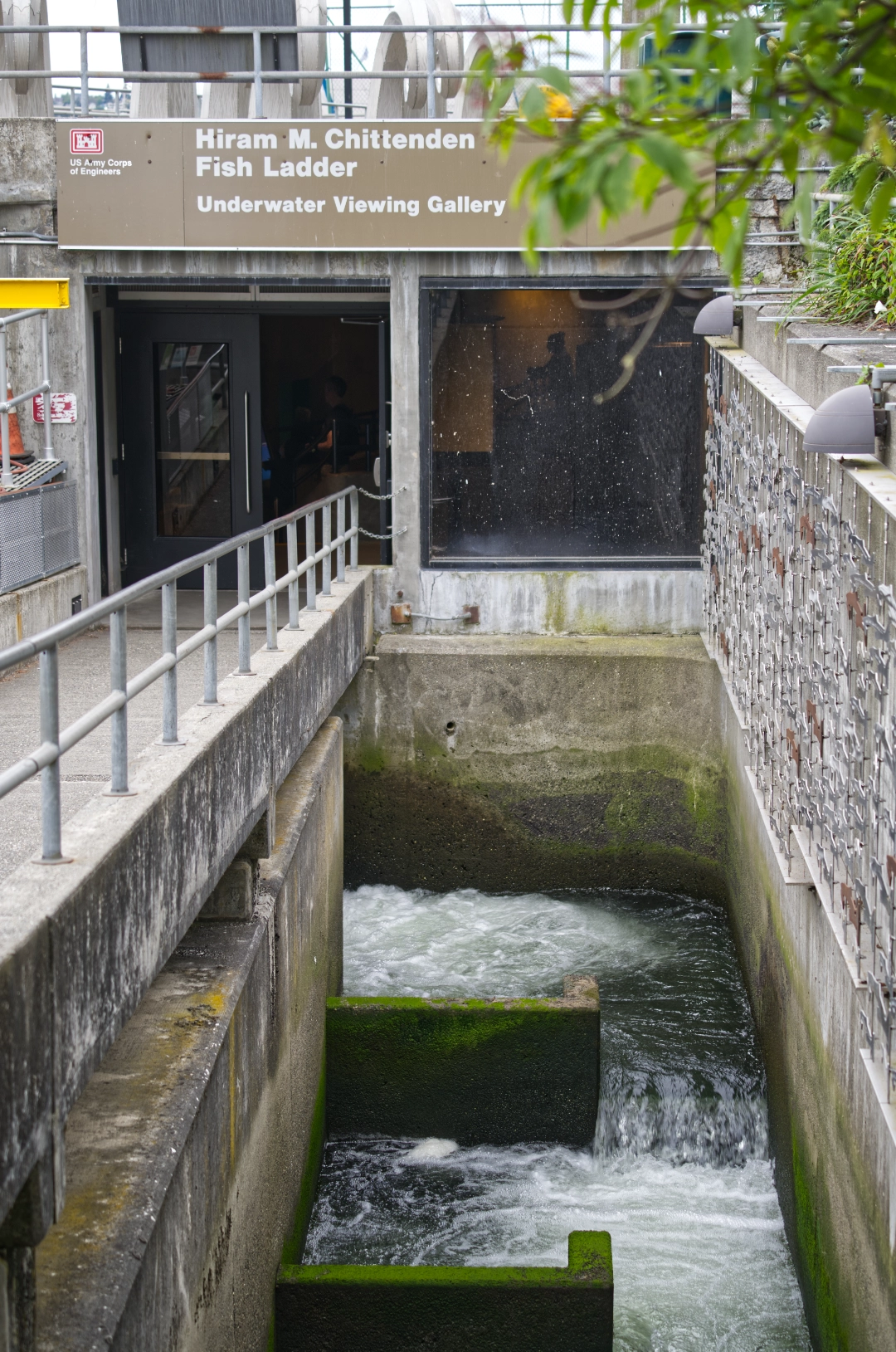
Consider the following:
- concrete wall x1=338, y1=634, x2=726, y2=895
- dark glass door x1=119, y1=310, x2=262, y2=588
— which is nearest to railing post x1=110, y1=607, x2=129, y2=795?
concrete wall x1=338, y1=634, x2=726, y2=895

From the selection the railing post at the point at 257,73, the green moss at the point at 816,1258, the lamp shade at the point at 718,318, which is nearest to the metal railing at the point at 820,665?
the lamp shade at the point at 718,318

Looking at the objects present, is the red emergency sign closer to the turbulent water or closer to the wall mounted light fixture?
the turbulent water

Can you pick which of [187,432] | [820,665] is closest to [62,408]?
[187,432]

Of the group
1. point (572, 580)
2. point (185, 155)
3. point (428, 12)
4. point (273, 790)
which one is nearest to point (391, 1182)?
point (273, 790)

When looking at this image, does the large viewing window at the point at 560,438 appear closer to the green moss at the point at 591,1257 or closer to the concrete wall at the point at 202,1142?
the concrete wall at the point at 202,1142

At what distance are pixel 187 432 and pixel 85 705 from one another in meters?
6.30

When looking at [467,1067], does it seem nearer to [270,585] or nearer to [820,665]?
[270,585]

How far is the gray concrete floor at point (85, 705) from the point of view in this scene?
588cm

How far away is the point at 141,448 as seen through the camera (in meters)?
14.2

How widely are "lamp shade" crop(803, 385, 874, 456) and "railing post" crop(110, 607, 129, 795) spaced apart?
282 cm

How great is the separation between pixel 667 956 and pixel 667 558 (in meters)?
3.57

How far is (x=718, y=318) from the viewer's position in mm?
11266

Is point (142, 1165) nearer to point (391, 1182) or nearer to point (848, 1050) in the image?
point (848, 1050)

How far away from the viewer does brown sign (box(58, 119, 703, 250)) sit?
11922mm
